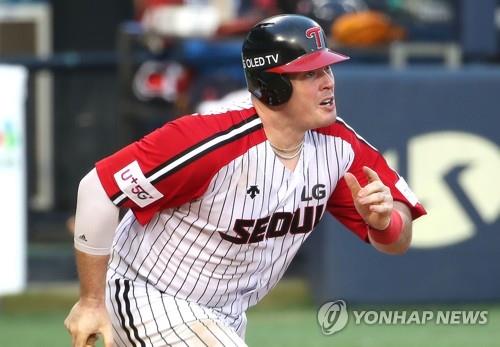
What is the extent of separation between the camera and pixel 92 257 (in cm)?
474

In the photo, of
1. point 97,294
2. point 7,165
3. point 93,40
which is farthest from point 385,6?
point 97,294

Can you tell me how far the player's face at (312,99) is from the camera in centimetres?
491

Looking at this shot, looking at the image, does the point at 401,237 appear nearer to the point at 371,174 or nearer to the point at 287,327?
the point at 371,174

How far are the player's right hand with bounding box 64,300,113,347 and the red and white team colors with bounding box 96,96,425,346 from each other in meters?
0.26

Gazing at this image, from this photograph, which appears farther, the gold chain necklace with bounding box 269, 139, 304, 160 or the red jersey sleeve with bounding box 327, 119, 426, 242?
the red jersey sleeve with bounding box 327, 119, 426, 242

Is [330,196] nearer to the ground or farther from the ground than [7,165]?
farther from the ground

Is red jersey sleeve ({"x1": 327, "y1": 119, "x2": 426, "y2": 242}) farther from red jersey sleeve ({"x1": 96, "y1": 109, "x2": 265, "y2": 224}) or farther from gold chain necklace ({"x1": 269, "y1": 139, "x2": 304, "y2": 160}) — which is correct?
red jersey sleeve ({"x1": 96, "y1": 109, "x2": 265, "y2": 224})

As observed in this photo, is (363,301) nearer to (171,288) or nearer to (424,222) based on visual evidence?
(424,222)

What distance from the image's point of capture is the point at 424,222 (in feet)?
30.1

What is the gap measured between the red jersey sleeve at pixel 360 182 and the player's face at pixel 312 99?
239 millimetres

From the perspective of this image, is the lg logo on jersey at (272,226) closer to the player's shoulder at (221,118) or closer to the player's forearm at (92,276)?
the player's shoulder at (221,118)

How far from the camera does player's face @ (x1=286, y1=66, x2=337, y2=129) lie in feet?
16.1

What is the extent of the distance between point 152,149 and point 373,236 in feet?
3.06

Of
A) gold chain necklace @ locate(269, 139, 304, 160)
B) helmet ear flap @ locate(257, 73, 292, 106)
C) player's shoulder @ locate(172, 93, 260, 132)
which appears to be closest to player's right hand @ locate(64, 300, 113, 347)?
player's shoulder @ locate(172, 93, 260, 132)
